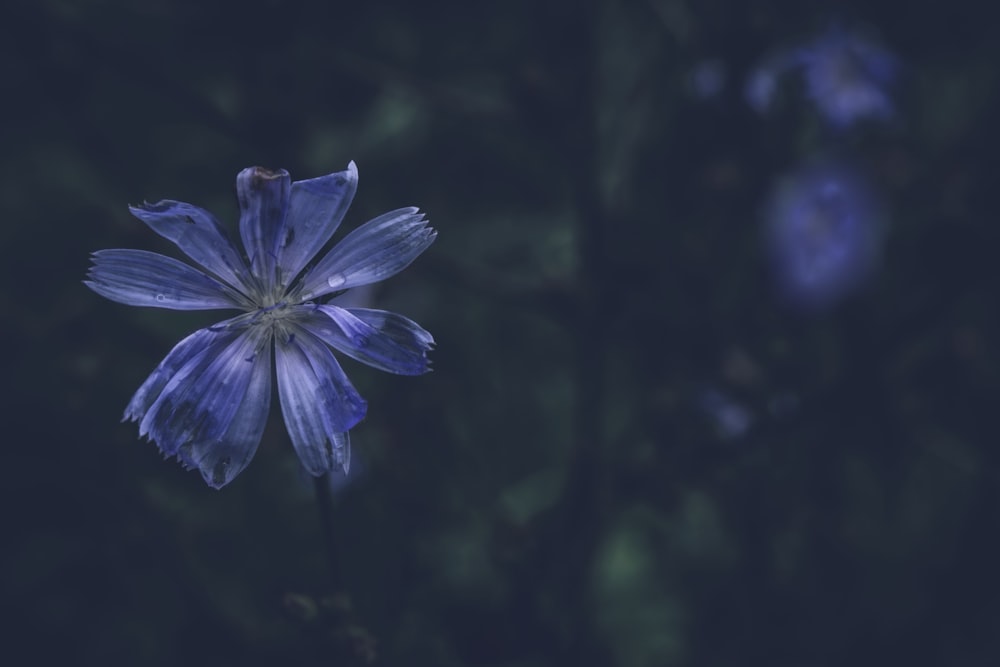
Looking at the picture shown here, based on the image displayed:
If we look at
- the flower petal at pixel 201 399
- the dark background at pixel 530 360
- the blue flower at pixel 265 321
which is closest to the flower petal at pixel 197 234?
the blue flower at pixel 265 321

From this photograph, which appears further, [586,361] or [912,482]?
[912,482]

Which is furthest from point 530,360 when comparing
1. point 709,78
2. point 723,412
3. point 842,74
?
point 842,74

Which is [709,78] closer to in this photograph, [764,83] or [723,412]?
[764,83]

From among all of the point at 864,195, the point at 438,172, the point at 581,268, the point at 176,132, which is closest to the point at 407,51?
the point at 438,172

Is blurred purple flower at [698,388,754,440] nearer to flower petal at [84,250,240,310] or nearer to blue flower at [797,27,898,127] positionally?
blue flower at [797,27,898,127]

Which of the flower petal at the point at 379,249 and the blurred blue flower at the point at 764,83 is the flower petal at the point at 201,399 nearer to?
the flower petal at the point at 379,249

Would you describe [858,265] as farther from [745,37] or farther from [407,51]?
[407,51]

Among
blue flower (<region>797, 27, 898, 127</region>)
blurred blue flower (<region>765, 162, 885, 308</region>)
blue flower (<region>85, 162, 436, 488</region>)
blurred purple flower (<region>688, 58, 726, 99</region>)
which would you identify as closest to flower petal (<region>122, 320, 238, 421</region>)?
blue flower (<region>85, 162, 436, 488</region>)
